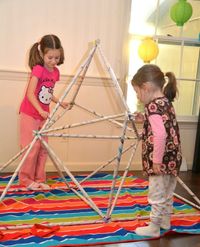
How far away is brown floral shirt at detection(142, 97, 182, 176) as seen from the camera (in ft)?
6.26

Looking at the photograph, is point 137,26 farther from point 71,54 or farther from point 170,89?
point 170,89

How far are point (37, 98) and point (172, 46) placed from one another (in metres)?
1.65

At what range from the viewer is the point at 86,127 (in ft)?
11.0

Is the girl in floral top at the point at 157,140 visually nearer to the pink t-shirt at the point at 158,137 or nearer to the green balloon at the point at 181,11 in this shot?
the pink t-shirt at the point at 158,137

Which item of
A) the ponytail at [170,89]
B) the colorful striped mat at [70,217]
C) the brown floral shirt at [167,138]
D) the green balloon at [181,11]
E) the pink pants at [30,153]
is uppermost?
the green balloon at [181,11]

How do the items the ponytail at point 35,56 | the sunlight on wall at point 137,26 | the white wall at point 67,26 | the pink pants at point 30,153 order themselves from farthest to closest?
the sunlight on wall at point 137,26 < the white wall at point 67,26 < the pink pants at point 30,153 < the ponytail at point 35,56

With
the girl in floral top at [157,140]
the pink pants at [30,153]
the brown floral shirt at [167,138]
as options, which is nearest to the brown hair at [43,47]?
the pink pants at [30,153]

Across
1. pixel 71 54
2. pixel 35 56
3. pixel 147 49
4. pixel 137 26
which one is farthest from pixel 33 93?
pixel 137 26

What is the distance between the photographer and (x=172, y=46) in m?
3.65

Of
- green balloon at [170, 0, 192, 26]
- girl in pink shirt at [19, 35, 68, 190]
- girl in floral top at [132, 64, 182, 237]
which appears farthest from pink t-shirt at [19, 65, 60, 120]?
green balloon at [170, 0, 192, 26]

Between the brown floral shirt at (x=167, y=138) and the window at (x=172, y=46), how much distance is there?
1554mm

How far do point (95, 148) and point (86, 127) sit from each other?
22 cm

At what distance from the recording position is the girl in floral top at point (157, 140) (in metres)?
1.89

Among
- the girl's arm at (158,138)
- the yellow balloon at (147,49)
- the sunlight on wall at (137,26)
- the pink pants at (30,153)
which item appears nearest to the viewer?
the girl's arm at (158,138)
